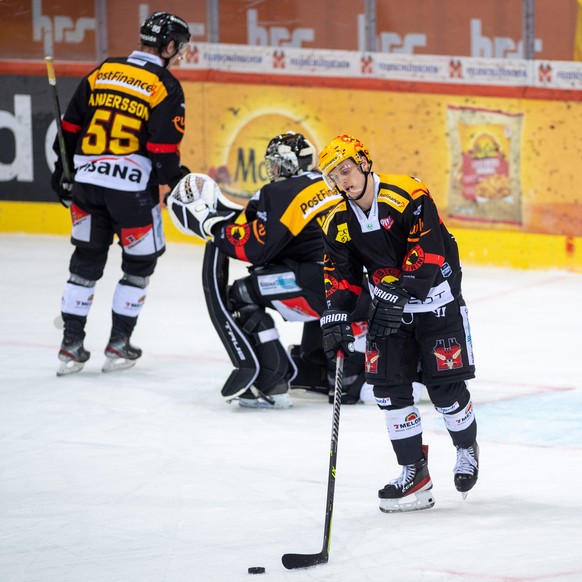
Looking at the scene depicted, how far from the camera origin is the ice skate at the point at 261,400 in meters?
5.43

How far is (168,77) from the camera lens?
5863 mm

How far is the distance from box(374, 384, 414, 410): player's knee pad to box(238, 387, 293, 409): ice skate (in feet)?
4.83

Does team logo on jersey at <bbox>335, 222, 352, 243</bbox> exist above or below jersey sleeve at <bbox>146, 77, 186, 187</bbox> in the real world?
below

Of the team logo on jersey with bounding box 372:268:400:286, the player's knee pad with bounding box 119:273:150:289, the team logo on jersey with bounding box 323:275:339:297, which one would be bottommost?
the player's knee pad with bounding box 119:273:150:289

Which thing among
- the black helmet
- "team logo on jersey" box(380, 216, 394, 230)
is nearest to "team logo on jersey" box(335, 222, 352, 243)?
"team logo on jersey" box(380, 216, 394, 230)

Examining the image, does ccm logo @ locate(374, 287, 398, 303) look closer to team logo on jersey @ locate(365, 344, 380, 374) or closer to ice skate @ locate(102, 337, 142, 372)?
team logo on jersey @ locate(365, 344, 380, 374)

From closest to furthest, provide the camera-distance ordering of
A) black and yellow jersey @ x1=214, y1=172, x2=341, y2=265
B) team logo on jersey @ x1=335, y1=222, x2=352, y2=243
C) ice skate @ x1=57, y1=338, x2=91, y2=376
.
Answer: team logo on jersey @ x1=335, y1=222, x2=352, y2=243 < black and yellow jersey @ x1=214, y1=172, x2=341, y2=265 < ice skate @ x1=57, y1=338, x2=91, y2=376

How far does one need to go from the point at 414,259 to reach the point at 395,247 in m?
0.11

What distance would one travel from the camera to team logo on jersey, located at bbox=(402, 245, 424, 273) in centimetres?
376

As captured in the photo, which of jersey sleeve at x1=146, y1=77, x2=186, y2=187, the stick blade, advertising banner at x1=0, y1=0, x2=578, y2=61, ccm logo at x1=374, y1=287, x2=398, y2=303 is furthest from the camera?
advertising banner at x1=0, y1=0, x2=578, y2=61

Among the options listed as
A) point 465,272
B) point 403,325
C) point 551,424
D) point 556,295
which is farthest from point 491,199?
point 403,325

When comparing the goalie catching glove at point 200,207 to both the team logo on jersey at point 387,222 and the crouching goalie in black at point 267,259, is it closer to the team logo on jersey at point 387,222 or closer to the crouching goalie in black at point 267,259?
the crouching goalie in black at point 267,259

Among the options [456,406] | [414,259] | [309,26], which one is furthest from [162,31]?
[309,26]

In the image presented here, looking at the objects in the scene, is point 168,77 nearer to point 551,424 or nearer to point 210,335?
point 210,335
